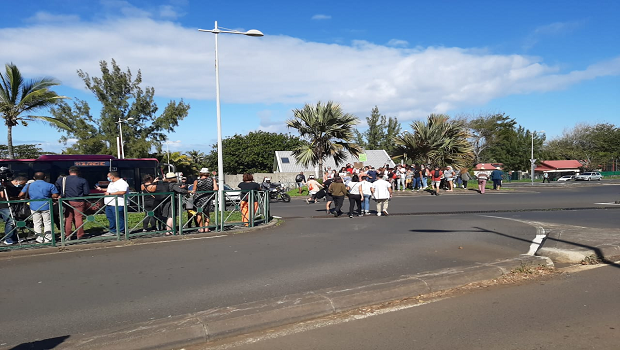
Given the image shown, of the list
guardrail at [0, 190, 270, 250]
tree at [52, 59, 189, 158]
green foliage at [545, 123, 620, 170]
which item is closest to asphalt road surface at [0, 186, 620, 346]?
guardrail at [0, 190, 270, 250]

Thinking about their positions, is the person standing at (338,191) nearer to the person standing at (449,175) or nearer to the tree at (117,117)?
the person standing at (449,175)

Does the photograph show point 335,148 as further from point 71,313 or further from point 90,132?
point 90,132

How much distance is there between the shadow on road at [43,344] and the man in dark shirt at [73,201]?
5818 millimetres

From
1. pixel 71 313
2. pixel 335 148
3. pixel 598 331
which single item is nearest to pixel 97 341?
pixel 71 313

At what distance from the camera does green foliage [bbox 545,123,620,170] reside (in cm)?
7781

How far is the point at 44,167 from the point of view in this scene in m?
19.6

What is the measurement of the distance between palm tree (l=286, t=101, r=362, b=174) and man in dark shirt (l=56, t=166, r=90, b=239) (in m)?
16.4

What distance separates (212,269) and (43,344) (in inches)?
126

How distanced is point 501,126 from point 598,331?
78899 mm

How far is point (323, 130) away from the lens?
25.9 metres

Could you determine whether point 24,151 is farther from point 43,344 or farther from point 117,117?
point 43,344

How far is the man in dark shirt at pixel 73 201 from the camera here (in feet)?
32.1

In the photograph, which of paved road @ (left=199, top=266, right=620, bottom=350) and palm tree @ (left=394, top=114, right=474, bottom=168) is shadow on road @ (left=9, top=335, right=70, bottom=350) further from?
palm tree @ (left=394, top=114, right=474, bottom=168)

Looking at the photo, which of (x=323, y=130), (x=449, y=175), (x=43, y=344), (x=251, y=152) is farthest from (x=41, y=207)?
(x=251, y=152)
